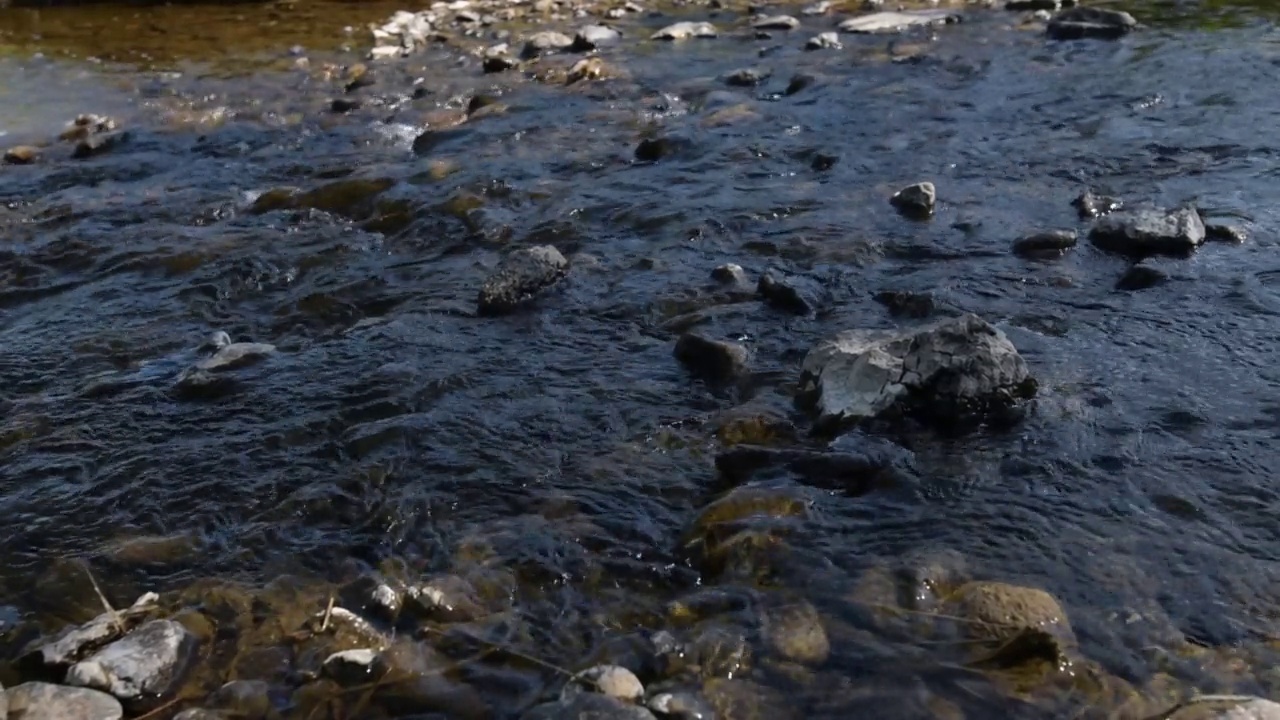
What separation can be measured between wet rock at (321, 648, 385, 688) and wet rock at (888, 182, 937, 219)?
5.31m

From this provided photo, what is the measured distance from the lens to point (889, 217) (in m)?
8.05

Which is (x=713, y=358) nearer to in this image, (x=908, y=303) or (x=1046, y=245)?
(x=908, y=303)

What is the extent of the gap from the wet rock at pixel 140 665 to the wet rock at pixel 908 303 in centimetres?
423

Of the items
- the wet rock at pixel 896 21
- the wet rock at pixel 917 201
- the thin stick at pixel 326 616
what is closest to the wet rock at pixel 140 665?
the thin stick at pixel 326 616

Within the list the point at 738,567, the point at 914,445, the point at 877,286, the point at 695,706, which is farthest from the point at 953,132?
the point at 695,706

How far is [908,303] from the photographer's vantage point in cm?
668

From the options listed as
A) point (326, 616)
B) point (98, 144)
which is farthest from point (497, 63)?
point (326, 616)

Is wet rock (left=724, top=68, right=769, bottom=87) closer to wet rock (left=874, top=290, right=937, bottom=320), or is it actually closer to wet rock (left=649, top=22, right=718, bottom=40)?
wet rock (left=649, top=22, right=718, bottom=40)

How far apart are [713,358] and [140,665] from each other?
3.20 m

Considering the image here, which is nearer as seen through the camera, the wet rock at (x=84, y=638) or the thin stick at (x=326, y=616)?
the wet rock at (x=84, y=638)

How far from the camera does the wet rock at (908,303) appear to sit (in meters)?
6.60

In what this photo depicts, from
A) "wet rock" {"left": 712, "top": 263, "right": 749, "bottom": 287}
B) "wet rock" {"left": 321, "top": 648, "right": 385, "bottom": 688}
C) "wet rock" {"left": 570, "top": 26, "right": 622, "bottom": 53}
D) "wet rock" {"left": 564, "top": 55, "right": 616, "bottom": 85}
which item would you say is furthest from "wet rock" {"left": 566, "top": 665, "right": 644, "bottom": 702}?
"wet rock" {"left": 570, "top": 26, "right": 622, "bottom": 53}

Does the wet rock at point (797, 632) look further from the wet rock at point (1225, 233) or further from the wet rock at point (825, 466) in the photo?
the wet rock at point (1225, 233)

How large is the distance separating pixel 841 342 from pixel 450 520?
2264mm
